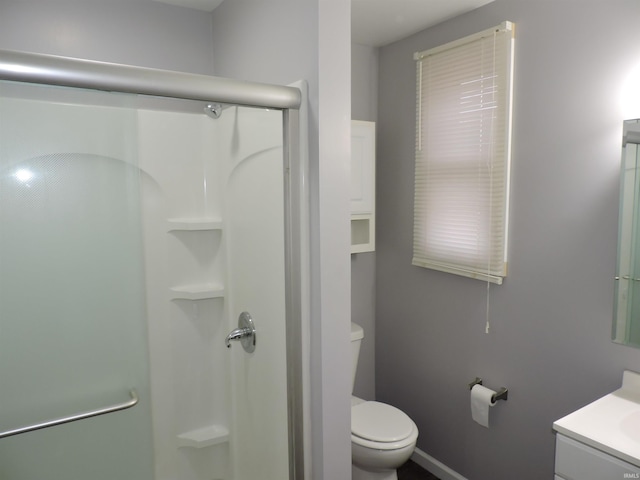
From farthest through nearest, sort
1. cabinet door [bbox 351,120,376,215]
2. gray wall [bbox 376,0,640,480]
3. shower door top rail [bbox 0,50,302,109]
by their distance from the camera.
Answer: cabinet door [bbox 351,120,376,215], gray wall [bbox 376,0,640,480], shower door top rail [bbox 0,50,302,109]

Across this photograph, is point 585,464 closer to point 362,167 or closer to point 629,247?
point 629,247

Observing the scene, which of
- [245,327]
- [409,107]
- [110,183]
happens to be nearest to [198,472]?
[245,327]

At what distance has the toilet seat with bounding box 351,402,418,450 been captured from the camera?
210 centimetres

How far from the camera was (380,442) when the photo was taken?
6.88ft

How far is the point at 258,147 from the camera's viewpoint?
1665 mm

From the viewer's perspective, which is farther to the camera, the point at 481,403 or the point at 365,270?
the point at 365,270

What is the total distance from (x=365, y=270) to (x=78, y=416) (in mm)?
1888

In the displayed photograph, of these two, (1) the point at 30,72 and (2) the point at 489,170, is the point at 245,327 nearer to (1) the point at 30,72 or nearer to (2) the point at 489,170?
(1) the point at 30,72

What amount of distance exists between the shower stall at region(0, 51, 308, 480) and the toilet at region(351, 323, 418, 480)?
53 cm

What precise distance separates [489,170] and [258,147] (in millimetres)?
1173

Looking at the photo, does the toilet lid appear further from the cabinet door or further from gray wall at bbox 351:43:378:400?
the cabinet door

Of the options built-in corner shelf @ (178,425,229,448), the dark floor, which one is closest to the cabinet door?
built-in corner shelf @ (178,425,229,448)

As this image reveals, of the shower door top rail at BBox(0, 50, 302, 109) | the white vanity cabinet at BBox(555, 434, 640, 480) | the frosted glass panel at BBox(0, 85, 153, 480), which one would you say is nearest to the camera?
the shower door top rail at BBox(0, 50, 302, 109)

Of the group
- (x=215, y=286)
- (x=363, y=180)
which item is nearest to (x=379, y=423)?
(x=215, y=286)
